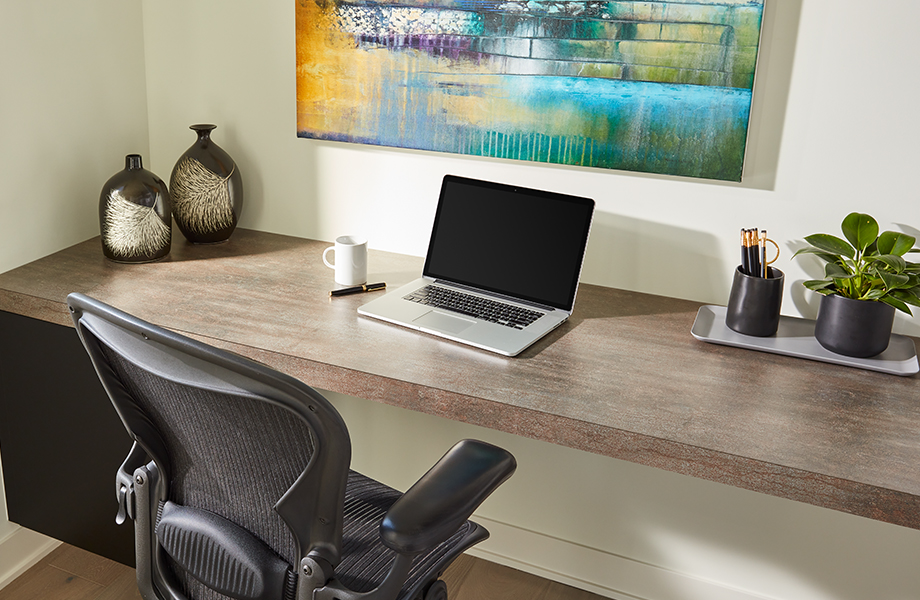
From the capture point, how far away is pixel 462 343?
4.77 feet

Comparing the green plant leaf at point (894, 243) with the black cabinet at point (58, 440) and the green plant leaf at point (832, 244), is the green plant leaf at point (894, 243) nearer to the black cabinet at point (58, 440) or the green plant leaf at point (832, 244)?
the green plant leaf at point (832, 244)

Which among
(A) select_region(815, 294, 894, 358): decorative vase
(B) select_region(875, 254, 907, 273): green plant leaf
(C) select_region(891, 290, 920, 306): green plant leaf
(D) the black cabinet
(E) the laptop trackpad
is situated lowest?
(D) the black cabinet

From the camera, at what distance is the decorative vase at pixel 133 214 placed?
177 cm

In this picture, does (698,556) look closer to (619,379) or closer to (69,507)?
(619,379)

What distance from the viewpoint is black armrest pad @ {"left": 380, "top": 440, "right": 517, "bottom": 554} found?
0.93 meters

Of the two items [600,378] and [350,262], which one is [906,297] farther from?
[350,262]

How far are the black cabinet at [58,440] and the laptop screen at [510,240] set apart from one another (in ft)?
2.60

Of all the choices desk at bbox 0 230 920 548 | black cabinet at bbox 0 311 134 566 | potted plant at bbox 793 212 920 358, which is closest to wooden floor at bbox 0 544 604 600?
black cabinet at bbox 0 311 134 566

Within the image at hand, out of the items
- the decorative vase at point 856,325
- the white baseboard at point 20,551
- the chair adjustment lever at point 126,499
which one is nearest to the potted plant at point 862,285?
the decorative vase at point 856,325

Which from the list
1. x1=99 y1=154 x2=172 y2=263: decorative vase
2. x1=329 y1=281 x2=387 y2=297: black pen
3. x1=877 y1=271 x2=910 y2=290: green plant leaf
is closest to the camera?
x1=877 y1=271 x2=910 y2=290: green plant leaf

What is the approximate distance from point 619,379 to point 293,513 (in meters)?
0.62

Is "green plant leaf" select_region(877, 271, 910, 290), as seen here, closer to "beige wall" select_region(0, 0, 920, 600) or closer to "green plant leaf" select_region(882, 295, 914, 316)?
"green plant leaf" select_region(882, 295, 914, 316)

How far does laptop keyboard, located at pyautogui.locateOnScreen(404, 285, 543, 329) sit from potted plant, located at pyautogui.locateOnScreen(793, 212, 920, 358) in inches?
21.3

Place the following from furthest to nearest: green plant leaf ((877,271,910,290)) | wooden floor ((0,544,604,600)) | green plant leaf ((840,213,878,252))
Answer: wooden floor ((0,544,604,600)) < green plant leaf ((840,213,878,252)) < green plant leaf ((877,271,910,290))
